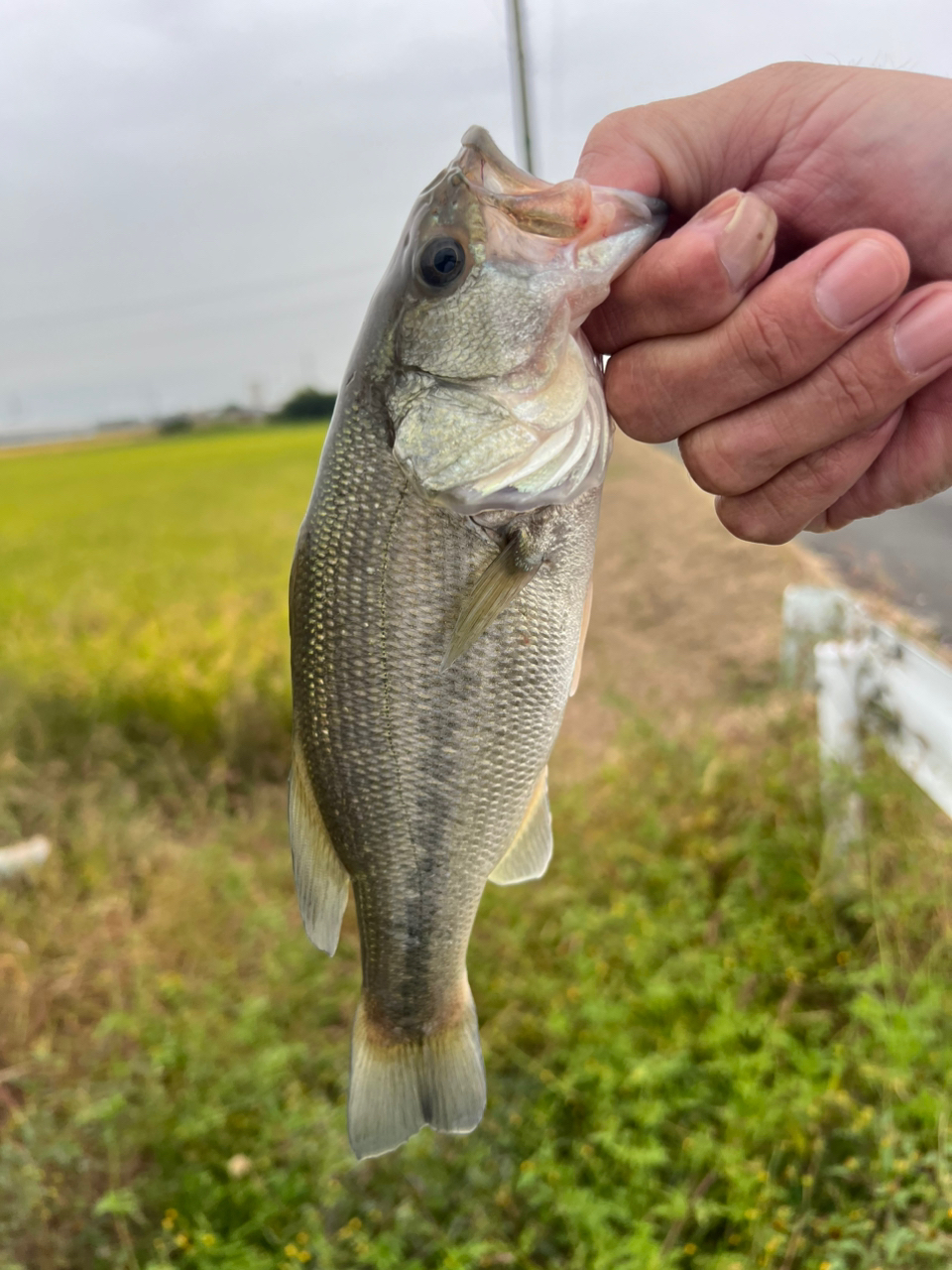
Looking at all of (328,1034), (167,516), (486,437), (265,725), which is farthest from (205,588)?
(167,516)

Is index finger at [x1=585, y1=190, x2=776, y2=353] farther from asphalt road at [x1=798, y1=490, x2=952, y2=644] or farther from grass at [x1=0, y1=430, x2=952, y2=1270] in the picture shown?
asphalt road at [x1=798, y1=490, x2=952, y2=644]

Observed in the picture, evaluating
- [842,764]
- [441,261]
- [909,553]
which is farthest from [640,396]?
[909,553]

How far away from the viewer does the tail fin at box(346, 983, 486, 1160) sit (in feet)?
4.88

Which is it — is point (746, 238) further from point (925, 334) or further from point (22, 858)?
point (22, 858)

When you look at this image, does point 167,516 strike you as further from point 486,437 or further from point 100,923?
point 486,437

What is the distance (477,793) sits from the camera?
142 centimetres

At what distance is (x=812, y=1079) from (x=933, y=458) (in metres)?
2.14

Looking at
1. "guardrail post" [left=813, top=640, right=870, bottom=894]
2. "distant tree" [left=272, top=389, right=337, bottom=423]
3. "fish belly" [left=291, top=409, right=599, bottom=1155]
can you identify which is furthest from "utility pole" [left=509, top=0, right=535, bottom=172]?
"distant tree" [left=272, top=389, right=337, bottom=423]

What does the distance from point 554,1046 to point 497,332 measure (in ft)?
8.75

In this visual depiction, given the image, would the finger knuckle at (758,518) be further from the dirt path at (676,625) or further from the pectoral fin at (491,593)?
the dirt path at (676,625)

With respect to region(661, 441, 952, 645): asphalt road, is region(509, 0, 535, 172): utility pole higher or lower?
higher

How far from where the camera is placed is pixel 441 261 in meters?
1.34

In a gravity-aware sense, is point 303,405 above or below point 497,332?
below

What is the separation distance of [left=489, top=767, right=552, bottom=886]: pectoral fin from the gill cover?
591 mm
